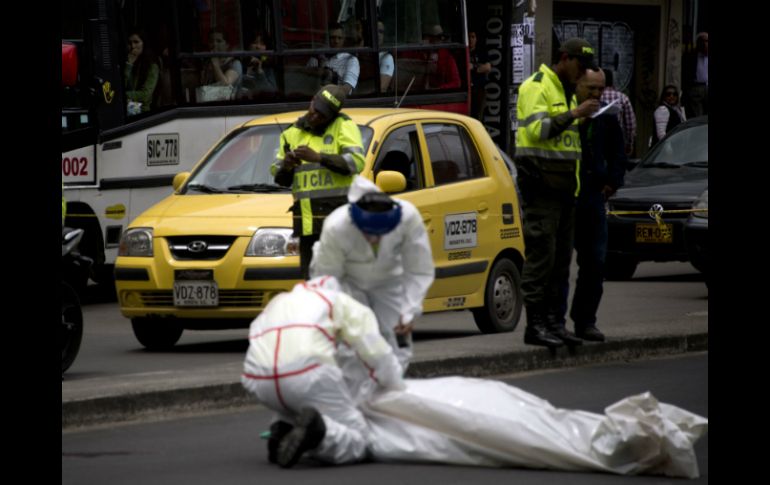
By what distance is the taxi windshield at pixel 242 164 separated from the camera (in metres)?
12.7

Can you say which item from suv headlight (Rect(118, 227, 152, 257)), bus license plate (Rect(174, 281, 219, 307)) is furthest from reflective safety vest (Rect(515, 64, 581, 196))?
suv headlight (Rect(118, 227, 152, 257))

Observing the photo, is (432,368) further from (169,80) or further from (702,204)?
(169,80)

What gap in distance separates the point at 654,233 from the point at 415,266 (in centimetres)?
842

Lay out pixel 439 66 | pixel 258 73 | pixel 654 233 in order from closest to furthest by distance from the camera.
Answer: pixel 258 73 < pixel 654 233 < pixel 439 66

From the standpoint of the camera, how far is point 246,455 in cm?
809

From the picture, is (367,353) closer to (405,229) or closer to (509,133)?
(405,229)

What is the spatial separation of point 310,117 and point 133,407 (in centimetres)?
244

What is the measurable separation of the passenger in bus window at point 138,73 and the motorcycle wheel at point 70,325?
17.4 feet

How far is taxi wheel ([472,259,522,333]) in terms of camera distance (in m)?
12.9

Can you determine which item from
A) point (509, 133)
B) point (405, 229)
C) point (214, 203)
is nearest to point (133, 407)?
point (405, 229)

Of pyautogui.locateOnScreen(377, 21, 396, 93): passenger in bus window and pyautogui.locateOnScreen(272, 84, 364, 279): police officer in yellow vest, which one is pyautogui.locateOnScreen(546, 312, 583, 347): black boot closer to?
pyautogui.locateOnScreen(272, 84, 364, 279): police officer in yellow vest

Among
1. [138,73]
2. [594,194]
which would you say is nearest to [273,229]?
[594,194]

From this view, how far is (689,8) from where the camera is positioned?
102 ft

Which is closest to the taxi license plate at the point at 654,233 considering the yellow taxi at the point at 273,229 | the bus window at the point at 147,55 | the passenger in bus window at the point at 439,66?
the passenger in bus window at the point at 439,66
